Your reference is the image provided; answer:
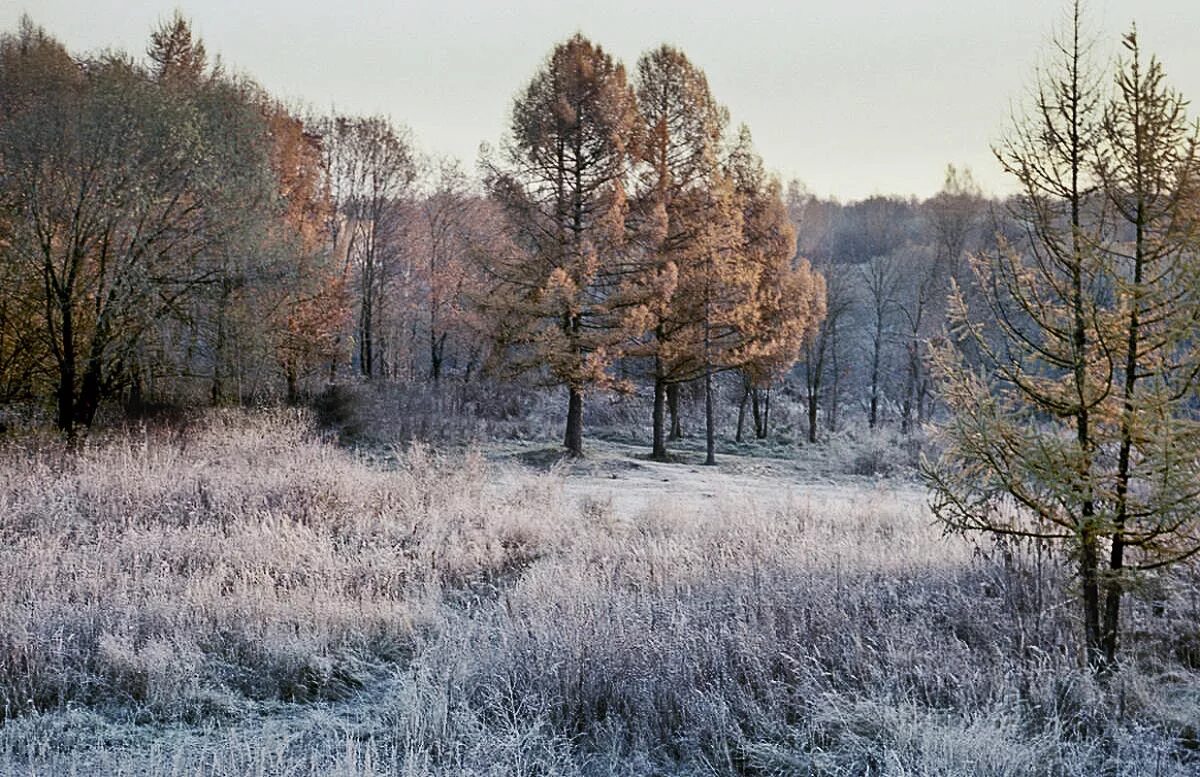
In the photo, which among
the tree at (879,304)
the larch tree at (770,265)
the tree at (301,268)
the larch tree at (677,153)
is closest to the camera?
the tree at (301,268)

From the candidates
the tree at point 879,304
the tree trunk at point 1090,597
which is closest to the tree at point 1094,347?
the tree trunk at point 1090,597

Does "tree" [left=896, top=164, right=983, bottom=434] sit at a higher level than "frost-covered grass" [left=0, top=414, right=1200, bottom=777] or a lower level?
higher

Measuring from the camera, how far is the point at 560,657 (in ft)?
17.2

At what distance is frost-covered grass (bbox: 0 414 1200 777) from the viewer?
4352mm

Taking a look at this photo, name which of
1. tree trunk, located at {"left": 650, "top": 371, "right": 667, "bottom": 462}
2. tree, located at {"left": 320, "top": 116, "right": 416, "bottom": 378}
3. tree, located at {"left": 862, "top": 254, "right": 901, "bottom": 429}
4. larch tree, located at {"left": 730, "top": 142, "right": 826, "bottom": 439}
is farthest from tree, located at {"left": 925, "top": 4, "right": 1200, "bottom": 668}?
tree, located at {"left": 320, "top": 116, "right": 416, "bottom": 378}

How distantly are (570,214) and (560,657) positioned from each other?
54.1 feet

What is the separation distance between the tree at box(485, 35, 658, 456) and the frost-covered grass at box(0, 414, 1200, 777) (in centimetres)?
1091

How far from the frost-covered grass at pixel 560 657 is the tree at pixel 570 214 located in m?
10.9

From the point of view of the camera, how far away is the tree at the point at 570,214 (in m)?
19.8

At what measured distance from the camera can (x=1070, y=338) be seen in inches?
213

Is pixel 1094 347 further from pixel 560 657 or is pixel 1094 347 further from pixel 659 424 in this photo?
pixel 659 424

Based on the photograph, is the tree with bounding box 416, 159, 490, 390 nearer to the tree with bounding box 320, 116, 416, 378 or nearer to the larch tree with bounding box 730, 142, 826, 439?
the tree with bounding box 320, 116, 416, 378

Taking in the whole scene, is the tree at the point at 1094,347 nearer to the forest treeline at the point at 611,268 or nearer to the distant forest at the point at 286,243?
the forest treeline at the point at 611,268

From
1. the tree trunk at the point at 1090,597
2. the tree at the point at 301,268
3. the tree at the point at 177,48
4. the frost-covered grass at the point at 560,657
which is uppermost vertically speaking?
the tree at the point at 177,48
